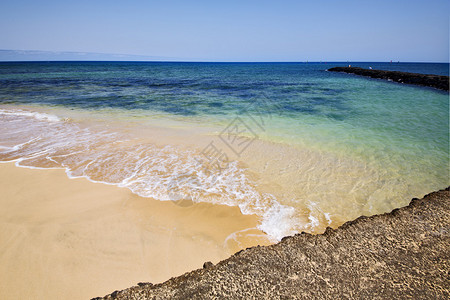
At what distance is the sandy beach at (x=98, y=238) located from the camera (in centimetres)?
275

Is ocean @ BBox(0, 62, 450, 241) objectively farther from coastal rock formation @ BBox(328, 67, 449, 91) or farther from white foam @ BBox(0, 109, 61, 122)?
coastal rock formation @ BBox(328, 67, 449, 91)

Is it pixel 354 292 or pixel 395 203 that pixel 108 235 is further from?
pixel 395 203

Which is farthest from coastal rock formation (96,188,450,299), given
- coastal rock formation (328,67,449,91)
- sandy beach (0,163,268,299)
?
coastal rock formation (328,67,449,91)

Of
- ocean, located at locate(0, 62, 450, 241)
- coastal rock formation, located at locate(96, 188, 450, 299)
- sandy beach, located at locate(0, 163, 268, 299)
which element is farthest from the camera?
ocean, located at locate(0, 62, 450, 241)

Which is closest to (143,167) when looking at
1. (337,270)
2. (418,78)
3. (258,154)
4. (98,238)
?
(98,238)

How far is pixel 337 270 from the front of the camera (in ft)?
6.45

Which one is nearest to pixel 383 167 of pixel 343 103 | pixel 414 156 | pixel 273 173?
pixel 414 156

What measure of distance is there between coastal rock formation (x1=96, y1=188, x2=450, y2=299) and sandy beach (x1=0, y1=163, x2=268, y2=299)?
114 cm

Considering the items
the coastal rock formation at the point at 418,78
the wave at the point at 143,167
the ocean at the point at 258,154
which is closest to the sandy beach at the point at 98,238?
the wave at the point at 143,167

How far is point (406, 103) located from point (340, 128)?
834 cm

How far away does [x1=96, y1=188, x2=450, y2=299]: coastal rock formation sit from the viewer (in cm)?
179

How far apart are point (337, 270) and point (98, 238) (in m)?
3.28

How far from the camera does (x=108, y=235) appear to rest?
3412 mm

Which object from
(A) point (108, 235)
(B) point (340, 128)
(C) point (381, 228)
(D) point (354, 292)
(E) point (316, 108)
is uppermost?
(E) point (316, 108)
